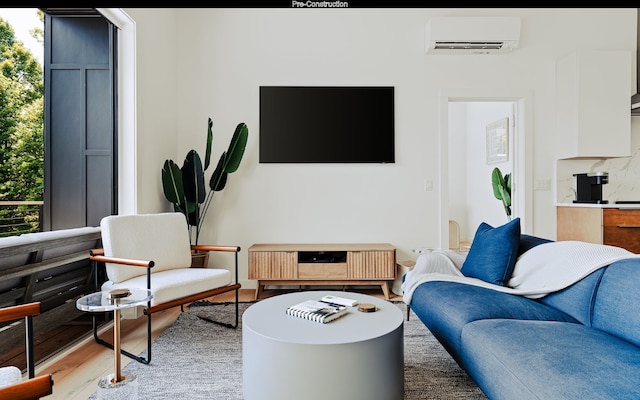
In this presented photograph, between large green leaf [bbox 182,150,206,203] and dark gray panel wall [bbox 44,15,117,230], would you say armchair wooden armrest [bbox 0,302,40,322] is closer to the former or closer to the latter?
dark gray panel wall [bbox 44,15,117,230]

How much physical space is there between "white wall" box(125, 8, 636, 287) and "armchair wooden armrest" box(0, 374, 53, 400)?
289 centimetres

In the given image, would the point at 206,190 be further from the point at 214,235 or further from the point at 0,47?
the point at 0,47

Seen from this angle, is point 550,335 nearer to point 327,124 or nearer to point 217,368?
point 217,368

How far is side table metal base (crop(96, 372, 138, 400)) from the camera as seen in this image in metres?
1.66

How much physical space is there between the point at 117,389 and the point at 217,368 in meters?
0.48

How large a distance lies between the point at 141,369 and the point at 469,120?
5766mm

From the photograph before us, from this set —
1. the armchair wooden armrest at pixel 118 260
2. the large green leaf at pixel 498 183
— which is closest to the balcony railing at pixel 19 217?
the armchair wooden armrest at pixel 118 260

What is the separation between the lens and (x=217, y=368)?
1.97 metres

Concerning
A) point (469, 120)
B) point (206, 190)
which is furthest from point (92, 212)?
point (469, 120)

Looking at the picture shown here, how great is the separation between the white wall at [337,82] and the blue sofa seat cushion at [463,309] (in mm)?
1715

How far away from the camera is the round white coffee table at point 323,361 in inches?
52.9

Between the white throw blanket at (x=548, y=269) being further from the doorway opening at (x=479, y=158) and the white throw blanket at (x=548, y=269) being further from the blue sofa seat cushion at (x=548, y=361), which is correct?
the doorway opening at (x=479, y=158)

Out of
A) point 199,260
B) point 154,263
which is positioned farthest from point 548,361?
point 199,260

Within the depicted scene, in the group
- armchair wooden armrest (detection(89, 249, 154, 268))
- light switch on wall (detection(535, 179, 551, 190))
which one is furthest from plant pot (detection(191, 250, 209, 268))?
light switch on wall (detection(535, 179, 551, 190))
